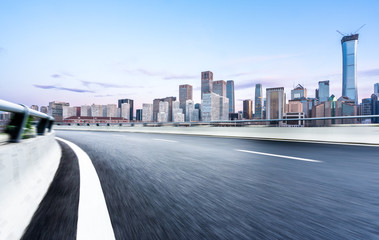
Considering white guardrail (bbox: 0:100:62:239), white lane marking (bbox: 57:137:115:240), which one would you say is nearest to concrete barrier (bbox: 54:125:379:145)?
white lane marking (bbox: 57:137:115:240)

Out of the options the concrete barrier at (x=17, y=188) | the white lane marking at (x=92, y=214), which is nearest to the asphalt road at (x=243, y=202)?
the white lane marking at (x=92, y=214)

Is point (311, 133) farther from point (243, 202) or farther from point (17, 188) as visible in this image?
point (17, 188)

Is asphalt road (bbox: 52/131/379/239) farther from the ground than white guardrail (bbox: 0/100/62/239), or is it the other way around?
white guardrail (bbox: 0/100/62/239)

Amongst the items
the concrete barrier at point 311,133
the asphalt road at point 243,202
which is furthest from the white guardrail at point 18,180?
the concrete barrier at point 311,133

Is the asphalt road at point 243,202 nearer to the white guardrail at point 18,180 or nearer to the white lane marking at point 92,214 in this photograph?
the white lane marking at point 92,214

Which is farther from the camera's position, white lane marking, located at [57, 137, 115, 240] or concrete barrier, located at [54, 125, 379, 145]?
concrete barrier, located at [54, 125, 379, 145]

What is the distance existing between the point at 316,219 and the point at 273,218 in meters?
0.38

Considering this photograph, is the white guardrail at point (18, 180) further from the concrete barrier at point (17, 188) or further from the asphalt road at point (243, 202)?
the asphalt road at point (243, 202)

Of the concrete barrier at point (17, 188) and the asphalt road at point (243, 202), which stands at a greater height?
the concrete barrier at point (17, 188)

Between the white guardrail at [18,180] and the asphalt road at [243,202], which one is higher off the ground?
the white guardrail at [18,180]

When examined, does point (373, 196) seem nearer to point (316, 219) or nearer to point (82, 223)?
point (316, 219)

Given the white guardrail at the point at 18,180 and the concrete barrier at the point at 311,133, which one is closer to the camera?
the white guardrail at the point at 18,180

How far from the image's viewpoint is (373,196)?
273cm

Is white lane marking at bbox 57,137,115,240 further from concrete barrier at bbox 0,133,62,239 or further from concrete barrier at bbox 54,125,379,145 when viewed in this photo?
concrete barrier at bbox 54,125,379,145
